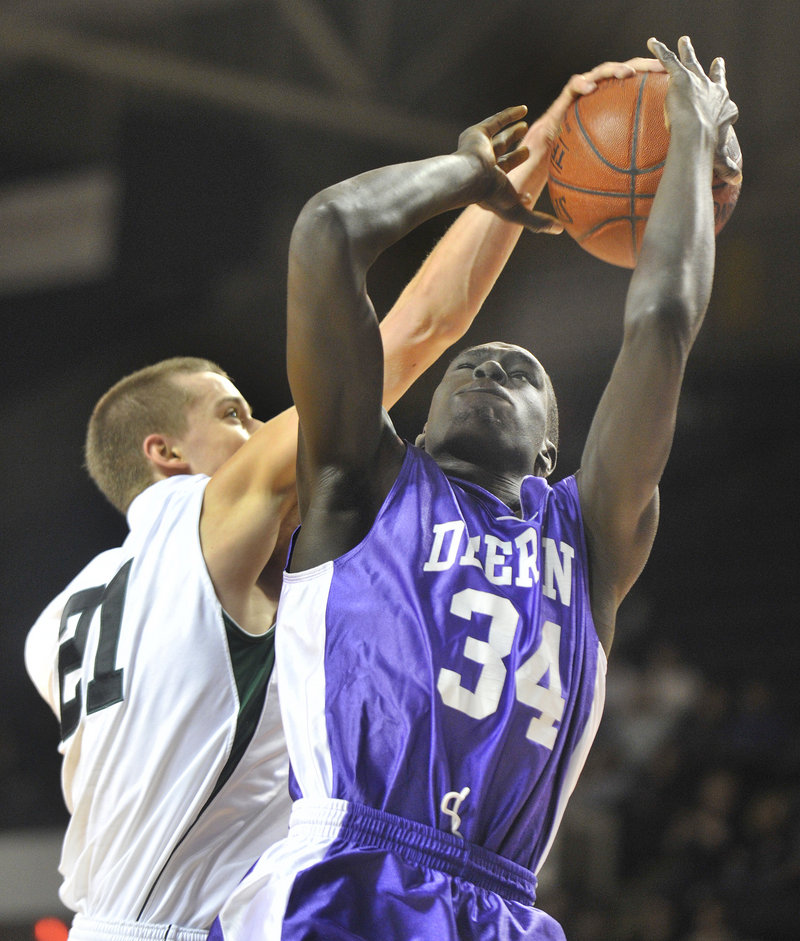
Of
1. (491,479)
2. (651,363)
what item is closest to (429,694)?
(491,479)

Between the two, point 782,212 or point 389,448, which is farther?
point 782,212

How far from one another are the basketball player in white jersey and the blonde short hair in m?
0.46

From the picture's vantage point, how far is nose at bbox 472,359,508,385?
232 cm

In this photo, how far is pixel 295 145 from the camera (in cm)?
826

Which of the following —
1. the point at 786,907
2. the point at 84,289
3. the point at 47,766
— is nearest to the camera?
the point at 786,907

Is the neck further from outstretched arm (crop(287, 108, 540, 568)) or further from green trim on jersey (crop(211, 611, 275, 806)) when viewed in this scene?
green trim on jersey (crop(211, 611, 275, 806))

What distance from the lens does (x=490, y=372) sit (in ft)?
7.61

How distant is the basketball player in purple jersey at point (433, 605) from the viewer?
1.77 m

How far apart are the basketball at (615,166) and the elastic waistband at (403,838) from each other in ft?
4.56

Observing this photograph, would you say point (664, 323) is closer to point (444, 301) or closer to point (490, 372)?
point (490, 372)

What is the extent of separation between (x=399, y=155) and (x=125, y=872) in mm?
6376

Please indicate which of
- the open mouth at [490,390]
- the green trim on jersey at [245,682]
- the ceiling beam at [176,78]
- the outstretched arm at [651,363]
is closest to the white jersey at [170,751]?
the green trim on jersey at [245,682]

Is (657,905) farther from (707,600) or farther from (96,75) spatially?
(96,75)

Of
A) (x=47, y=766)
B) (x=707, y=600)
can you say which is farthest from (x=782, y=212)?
(x=47, y=766)
